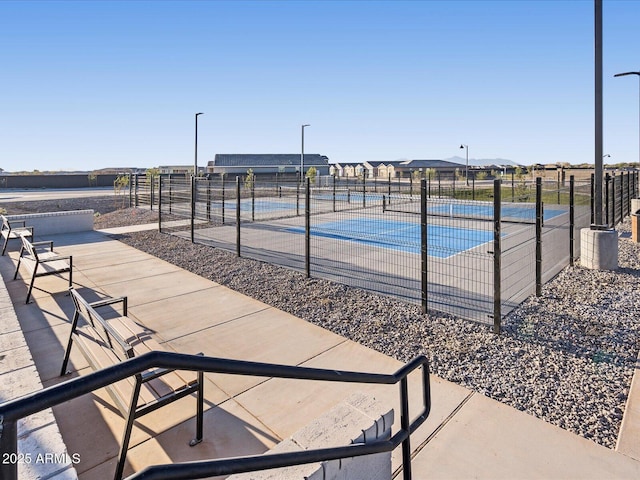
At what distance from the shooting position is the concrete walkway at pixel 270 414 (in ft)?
10.6

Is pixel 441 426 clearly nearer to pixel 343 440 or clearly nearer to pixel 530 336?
pixel 343 440

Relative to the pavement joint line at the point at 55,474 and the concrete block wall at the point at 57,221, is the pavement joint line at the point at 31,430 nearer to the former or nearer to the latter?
the pavement joint line at the point at 55,474

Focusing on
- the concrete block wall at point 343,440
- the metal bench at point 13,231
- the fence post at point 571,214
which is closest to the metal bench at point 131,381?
the concrete block wall at point 343,440

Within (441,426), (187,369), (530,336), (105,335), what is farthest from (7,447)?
(530,336)

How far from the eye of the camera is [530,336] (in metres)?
5.46

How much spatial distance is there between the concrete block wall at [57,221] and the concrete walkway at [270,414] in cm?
837

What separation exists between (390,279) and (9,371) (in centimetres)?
619

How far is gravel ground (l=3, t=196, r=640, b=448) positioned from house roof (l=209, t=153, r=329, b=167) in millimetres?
75868

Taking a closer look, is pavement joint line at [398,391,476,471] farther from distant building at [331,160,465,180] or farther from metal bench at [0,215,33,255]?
distant building at [331,160,465,180]

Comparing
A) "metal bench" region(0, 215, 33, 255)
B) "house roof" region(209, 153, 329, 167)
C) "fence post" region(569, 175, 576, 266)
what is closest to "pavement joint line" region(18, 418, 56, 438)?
"metal bench" region(0, 215, 33, 255)

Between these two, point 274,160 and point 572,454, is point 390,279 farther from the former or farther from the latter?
point 274,160

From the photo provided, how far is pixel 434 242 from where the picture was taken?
1281cm

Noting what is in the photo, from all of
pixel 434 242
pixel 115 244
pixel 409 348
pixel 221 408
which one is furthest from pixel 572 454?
pixel 115 244

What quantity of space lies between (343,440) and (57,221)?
14.8 meters
